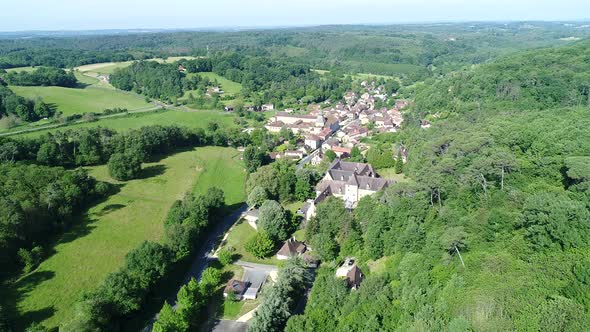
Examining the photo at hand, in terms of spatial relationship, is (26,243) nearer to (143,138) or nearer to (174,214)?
(174,214)

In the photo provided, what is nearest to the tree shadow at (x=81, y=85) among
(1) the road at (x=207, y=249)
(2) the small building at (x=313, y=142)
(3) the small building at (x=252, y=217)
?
(2) the small building at (x=313, y=142)

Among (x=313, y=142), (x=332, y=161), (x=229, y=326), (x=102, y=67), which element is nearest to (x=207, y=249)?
(x=229, y=326)

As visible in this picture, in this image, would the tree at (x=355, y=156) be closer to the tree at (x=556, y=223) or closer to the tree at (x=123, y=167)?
the tree at (x=123, y=167)

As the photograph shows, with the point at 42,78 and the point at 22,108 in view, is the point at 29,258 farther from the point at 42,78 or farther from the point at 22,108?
the point at 42,78

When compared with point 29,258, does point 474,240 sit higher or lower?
higher

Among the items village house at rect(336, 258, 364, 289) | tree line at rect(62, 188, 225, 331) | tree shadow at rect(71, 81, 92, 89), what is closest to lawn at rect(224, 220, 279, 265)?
tree line at rect(62, 188, 225, 331)
